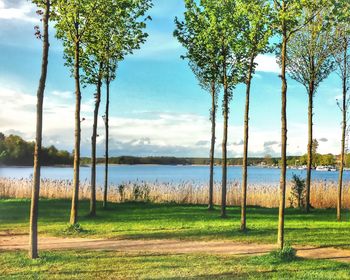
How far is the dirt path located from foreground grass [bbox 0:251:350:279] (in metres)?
0.81

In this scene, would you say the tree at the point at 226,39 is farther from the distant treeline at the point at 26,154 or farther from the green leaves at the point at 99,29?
the distant treeline at the point at 26,154

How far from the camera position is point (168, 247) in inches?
481

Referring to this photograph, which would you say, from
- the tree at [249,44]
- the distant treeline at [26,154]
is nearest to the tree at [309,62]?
the tree at [249,44]

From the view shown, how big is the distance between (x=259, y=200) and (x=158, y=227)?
10.4m

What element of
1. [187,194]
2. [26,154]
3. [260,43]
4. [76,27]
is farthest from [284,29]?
[26,154]

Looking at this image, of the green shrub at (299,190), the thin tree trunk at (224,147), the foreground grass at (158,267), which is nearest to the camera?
the foreground grass at (158,267)

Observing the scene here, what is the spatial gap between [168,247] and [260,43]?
598 centimetres

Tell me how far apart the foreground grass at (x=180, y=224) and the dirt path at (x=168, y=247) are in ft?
2.33

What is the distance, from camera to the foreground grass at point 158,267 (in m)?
9.32

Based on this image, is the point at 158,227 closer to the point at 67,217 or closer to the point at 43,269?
the point at 67,217

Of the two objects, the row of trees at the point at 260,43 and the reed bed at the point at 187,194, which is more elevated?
the row of trees at the point at 260,43

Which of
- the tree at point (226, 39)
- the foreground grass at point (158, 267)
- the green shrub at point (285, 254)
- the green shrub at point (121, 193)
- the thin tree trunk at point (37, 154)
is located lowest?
the foreground grass at point (158, 267)

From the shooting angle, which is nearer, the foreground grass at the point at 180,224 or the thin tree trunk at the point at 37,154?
the thin tree trunk at the point at 37,154

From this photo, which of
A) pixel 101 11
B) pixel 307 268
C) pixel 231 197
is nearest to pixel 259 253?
pixel 307 268
